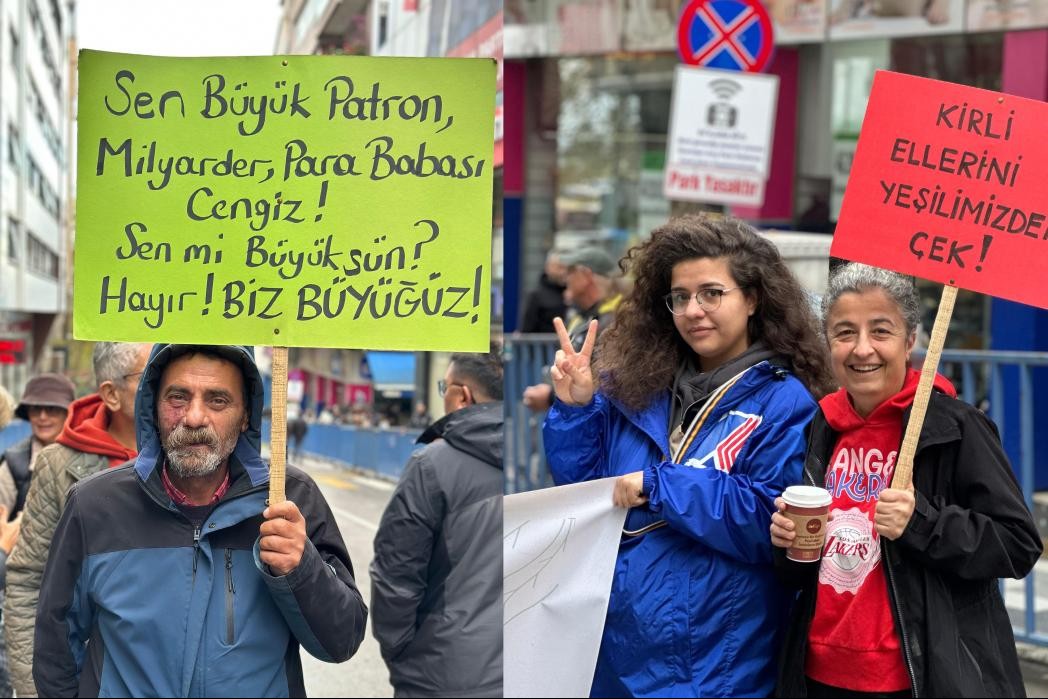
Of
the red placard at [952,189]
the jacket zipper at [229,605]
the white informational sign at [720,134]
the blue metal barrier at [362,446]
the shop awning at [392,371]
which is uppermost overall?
the white informational sign at [720,134]

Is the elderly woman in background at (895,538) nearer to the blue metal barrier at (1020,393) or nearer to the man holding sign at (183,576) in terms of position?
the man holding sign at (183,576)

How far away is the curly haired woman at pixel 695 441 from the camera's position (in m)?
3.16

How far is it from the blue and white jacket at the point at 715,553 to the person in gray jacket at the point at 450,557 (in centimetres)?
55

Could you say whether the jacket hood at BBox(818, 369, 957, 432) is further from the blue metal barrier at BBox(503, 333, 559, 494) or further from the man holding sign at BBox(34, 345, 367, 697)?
the blue metal barrier at BBox(503, 333, 559, 494)

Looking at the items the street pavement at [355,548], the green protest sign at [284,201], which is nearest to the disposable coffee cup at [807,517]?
the green protest sign at [284,201]

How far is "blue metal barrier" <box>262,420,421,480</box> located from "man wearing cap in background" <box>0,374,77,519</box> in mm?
997

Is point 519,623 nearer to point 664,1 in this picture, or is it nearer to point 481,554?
point 481,554

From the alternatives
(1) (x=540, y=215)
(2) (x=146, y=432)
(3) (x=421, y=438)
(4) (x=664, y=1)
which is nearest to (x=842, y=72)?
(4) (x=664, y=1)

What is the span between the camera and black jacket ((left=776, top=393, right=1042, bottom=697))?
295 cm

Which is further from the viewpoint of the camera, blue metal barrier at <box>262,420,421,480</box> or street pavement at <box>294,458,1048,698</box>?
blue metal barrier at <box>262,420,421,480</box>

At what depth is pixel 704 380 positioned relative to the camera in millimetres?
3326

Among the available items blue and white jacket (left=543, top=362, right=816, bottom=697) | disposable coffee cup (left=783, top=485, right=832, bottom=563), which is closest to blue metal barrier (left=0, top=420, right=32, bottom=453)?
blue and white jacket (left=543, top=362, right=816, bottom=697)

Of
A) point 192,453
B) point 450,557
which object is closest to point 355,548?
point 450,557

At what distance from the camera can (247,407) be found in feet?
10.6
